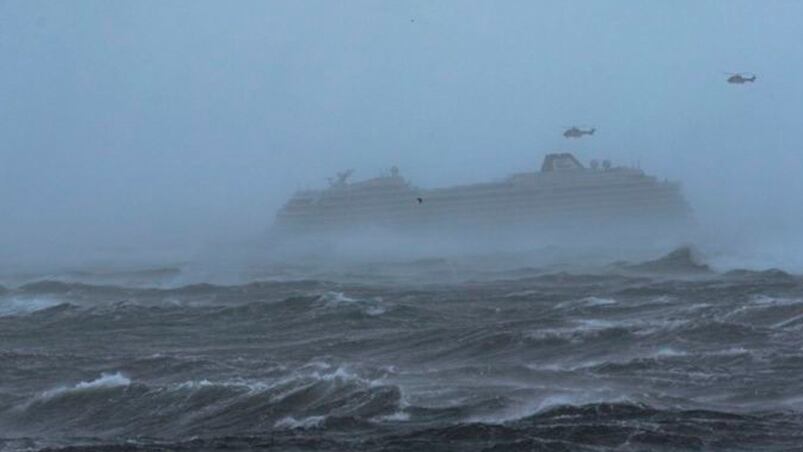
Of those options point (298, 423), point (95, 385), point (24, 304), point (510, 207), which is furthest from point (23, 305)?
point (510, 207)

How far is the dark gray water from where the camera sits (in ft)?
51.8

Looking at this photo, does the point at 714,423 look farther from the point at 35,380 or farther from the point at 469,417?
the point at 35,380

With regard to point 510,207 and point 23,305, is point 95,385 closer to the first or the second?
point 23,305

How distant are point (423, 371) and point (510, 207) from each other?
49.9 m

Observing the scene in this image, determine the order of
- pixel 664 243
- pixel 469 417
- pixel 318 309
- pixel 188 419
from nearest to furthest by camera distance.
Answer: pixel 469 417
pixel 188 419
pixel 318 309
pixel 664 243

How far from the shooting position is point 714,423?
15.5 metres

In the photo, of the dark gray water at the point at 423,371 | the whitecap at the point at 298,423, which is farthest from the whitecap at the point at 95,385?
the whitecap at the point at 298,423

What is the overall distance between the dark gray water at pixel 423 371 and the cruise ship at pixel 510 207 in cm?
3336

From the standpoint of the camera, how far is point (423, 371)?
842 inches

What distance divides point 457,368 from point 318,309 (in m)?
11.1

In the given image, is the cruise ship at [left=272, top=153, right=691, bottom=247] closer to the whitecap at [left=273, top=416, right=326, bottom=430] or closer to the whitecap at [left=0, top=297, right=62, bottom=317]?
the whitecap at [left=0, top=297, right=62, bottom=317]

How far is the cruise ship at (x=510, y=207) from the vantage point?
70688mm

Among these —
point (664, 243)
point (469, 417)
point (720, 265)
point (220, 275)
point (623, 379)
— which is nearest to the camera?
point (469, 417)

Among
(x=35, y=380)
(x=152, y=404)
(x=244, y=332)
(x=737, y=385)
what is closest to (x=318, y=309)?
(x=244, y=332)
